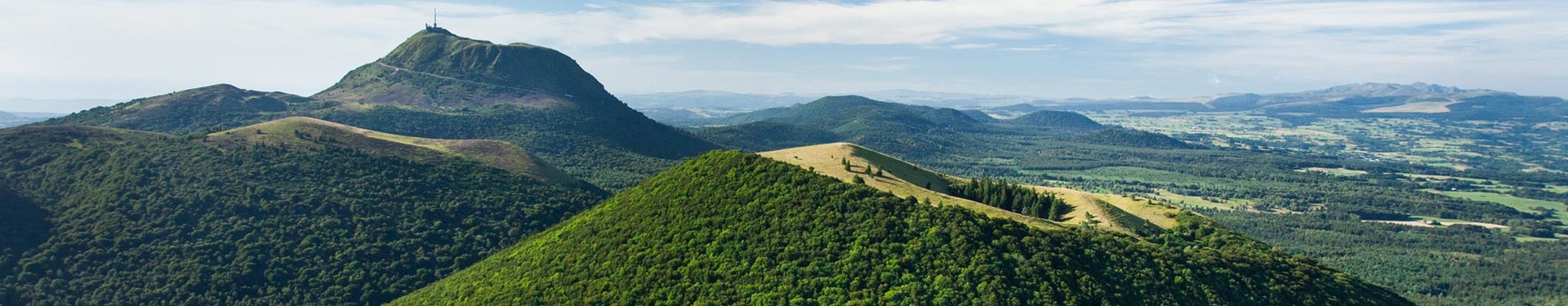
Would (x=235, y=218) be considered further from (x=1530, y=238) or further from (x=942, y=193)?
(x=1530, y=238)

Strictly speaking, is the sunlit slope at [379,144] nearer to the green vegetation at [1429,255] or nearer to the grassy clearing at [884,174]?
the grassy clearing at [884,174]

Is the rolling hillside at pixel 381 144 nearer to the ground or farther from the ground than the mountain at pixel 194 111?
nearer to the ground

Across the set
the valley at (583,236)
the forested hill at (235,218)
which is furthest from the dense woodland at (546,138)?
the forested hill at (235,218)

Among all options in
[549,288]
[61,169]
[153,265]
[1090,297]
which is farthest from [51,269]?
[1090,297]

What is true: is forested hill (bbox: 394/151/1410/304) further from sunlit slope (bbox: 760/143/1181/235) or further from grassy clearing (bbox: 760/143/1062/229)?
grassy clearing (bbox: 760/143/1062/229)

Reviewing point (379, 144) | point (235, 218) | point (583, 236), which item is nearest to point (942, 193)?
point (583, 236)

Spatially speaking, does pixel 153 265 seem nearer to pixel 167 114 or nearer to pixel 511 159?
pixel 511 159
